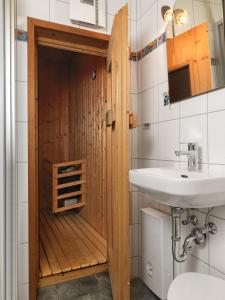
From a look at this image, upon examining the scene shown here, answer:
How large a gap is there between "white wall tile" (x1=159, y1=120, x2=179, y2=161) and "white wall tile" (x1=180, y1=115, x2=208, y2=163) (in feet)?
0.20

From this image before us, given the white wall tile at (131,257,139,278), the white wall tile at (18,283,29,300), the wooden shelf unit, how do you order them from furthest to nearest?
1. the wooden shelf unit
2. the white wall tile at (131,257,139,278)
3. the white wall tile at (18,283,29,300)

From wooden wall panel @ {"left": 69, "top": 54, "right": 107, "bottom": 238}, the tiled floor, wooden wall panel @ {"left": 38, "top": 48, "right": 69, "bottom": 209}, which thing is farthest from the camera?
wooden wall panel @ {"left": 38, "top": 48, "right": 69, "bottom": 209}

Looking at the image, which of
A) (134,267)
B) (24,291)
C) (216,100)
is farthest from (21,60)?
(134,267)

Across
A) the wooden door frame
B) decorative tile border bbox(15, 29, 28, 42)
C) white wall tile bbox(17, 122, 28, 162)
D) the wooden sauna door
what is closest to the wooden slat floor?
the wooden door frame

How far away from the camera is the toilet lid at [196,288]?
35.9 inches

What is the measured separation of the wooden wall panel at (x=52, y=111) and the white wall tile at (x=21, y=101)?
2.41 m

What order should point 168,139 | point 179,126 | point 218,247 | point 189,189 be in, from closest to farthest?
point 189,189
point 218,247
point 179,126
point 168,139

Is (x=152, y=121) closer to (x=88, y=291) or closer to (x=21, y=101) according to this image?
(x=21, y=101)

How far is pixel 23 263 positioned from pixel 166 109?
1.48 meters

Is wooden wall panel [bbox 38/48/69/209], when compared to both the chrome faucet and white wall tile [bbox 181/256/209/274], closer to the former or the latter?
white wall tile [bbox 181/256/209/274]

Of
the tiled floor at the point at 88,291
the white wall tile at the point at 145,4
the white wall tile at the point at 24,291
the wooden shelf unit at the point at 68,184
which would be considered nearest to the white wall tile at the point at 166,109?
the white wall tile at the point at 145,4

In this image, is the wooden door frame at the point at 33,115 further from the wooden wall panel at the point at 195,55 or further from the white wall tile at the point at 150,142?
the white wall tile at the point at 150,142

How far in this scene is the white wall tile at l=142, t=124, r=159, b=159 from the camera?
1.68 m

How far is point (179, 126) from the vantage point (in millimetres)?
1442
